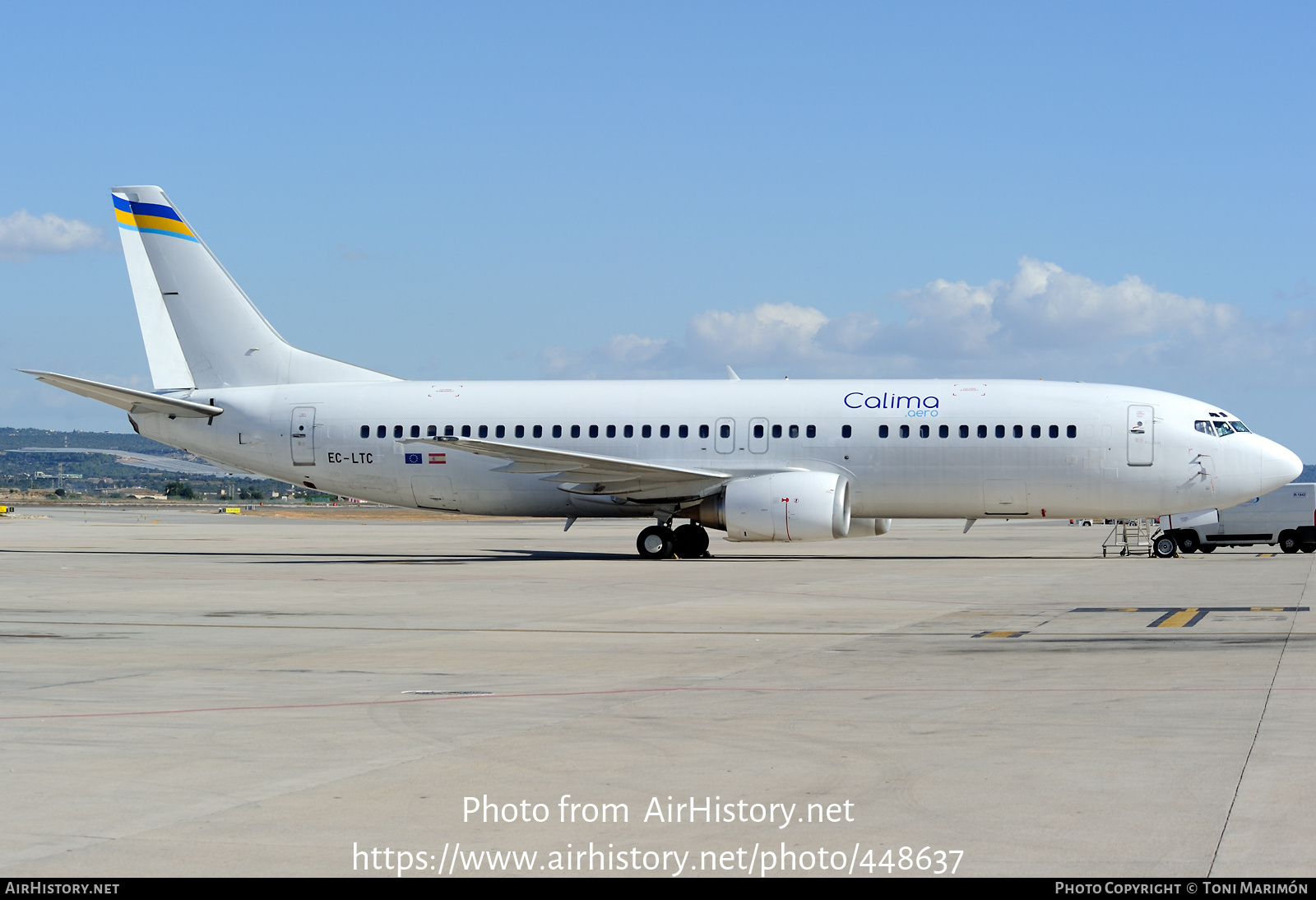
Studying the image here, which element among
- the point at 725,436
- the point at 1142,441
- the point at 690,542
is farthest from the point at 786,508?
the point at 1142,441

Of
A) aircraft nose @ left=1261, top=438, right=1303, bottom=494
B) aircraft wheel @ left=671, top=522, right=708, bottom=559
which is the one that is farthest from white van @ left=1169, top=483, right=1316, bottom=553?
aircraft wheel @ left=671, top=522, right=708, bottom=559

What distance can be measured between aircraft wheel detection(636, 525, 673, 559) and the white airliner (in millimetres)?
44

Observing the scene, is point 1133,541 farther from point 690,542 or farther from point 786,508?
point 690,542

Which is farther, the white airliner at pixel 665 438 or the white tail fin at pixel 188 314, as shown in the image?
the white tail fin at pixel 188 314

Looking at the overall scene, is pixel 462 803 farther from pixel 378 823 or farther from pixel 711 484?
pixel 711 484

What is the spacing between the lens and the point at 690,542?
33.0 metres

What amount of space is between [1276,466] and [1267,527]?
6.91m

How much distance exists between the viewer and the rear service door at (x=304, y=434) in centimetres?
3447

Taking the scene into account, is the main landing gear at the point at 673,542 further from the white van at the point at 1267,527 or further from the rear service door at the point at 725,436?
the white van at the point at 1267,527

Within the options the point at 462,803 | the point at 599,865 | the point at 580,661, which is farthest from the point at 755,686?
the point at 599,865

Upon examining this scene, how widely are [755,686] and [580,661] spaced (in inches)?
96.1

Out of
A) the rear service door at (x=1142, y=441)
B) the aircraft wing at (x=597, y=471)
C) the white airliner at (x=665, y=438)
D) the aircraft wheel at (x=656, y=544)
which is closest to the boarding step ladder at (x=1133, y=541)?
the rear service door at (x=1142, y=441)

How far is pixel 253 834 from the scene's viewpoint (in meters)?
6.38

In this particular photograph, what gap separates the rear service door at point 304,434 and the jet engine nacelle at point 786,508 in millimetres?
10965
